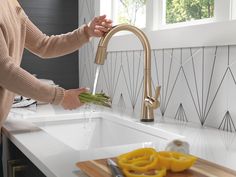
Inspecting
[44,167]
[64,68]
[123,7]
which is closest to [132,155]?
[44,167]

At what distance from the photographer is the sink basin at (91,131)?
4.64 ft

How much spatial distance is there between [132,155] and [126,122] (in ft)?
2.04

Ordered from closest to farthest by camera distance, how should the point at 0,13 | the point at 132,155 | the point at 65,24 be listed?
the point at 132,155 < the point at 0,13 < the point at 65,24

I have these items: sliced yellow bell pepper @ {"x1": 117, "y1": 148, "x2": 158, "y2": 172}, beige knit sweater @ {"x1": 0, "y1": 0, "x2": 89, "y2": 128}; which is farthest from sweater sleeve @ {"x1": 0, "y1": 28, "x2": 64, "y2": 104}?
sliced yellow bell pepper @ {"x1": 117, "y1": 148, "x2": 158, "y2": 172}

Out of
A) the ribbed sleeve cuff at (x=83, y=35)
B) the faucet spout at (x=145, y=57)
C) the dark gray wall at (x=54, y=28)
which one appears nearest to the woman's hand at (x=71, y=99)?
the faucet spout at (x=145, y=57)

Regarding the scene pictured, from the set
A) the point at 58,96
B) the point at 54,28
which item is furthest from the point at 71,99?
the point at 54,28

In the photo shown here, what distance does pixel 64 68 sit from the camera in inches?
90.4

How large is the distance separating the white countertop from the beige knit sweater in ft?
0.41

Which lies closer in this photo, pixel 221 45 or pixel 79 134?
pixel 221 45

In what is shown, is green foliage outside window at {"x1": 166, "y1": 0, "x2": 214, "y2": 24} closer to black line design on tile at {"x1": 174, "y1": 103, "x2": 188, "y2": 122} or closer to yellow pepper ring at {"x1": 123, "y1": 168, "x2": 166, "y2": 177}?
black line design on tile at {"x1": 174, "y1": 103, "x2": 188, "y2": 122}

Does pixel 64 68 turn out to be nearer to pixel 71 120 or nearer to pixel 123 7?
pixel 123 7

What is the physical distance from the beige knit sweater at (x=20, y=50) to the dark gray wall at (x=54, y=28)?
0.71m

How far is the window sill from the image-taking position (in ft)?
3.68

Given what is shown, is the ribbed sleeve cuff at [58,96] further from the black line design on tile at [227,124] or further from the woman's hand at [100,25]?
the black line design on tile at [227,124]
